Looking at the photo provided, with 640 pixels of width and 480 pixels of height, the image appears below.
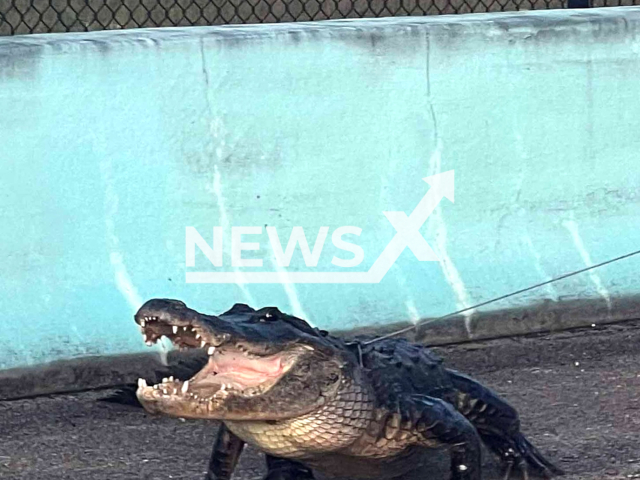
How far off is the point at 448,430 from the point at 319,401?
1.46 ft

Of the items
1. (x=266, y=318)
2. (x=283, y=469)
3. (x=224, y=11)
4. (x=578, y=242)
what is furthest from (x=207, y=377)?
(x=224, y=11)

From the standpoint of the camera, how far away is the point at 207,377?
3.46m

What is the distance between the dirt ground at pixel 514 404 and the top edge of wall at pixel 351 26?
130cm

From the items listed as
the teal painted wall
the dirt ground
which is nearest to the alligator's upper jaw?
the dirt ground

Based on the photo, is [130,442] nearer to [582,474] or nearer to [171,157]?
[171,157]

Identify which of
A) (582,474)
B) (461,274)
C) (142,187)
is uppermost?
(142,187)

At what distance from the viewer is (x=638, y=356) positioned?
5.41 meters

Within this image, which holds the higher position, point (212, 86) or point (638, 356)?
point (212, 86)

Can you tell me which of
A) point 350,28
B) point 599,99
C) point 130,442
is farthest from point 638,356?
point 130,442

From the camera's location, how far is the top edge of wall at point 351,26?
5.18 metres

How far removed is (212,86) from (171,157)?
315 millimetres

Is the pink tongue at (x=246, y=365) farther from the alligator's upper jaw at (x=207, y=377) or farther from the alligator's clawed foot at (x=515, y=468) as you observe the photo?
the alligator's clawed foot at (x=515, y=468)

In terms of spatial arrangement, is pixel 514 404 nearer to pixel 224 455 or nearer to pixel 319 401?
pixel 224 455

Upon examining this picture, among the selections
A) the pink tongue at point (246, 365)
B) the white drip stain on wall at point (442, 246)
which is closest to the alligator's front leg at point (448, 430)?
the pink tongue at point (246, 365)
